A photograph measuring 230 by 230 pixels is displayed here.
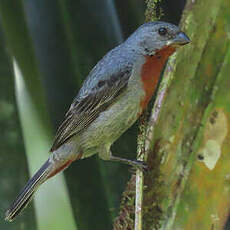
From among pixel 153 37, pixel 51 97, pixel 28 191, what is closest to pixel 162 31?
pixel 153 37

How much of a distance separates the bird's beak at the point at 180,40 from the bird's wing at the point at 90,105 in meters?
0.23

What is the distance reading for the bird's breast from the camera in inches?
74.0

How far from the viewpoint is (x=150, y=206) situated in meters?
1.40

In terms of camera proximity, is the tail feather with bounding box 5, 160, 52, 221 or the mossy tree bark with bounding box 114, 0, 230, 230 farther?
the tail feather with bounding box 5, 160, 52, 221

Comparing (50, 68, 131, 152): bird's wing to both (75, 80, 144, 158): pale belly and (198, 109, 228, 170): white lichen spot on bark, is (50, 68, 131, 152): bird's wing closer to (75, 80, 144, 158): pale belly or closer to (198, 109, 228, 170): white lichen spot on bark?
(75, 80, 144, 158): pale belly

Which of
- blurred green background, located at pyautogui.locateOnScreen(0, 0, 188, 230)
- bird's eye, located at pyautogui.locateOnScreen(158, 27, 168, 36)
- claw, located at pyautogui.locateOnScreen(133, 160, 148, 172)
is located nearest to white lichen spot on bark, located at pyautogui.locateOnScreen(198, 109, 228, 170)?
claw, located at pyautogui.locateOnScreen(133, 160, 148, 172)

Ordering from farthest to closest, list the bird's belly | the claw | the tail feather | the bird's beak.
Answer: the bird's belly < the tail feather < the bird's beak < the claw

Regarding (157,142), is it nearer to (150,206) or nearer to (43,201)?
(150,206)

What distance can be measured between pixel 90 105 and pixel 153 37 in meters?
0.41

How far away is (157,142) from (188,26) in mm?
440

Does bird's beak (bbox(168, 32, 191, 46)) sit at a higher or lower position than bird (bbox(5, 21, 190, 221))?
higher

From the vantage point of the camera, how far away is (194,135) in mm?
1341

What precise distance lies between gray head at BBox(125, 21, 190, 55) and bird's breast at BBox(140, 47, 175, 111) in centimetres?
3

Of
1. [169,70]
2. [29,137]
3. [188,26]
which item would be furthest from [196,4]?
[29,137]
